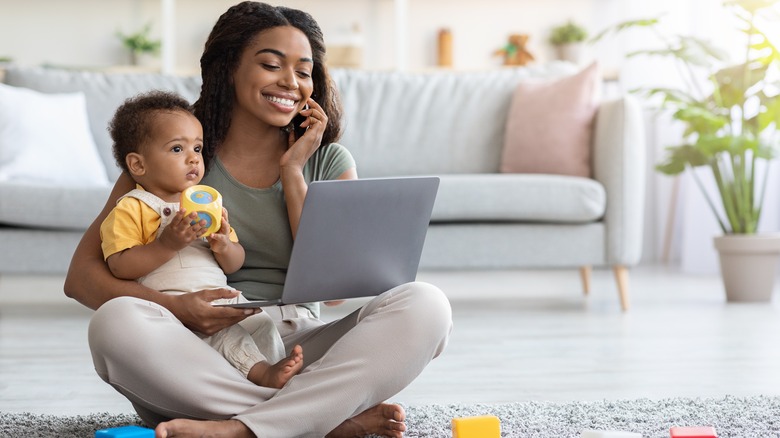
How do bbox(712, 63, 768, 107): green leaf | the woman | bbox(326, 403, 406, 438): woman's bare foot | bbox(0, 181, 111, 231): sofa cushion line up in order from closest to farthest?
the woman → bbox(326, 403, 406, 438): woman's bare foot → bbox(0, 181, 111, 231): sofa cushion → bbox(712, 63, 768, 107): green leaf

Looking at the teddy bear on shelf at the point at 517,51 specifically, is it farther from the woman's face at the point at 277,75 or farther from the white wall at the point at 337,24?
the woman's face at the point at 277,75

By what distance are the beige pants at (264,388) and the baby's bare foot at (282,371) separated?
13mm

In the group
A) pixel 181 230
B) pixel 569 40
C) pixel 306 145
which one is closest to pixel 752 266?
pixel 569 40

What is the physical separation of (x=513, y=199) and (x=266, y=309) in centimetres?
171

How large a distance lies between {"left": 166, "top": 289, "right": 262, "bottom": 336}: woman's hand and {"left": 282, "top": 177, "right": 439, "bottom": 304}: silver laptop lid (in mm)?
79

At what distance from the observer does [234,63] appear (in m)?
1.74

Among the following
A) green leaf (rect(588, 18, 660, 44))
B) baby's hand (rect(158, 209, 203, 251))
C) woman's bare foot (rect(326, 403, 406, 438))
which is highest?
green leaf (rect(588, 18, 660, 44))

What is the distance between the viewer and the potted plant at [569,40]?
543 centimetres

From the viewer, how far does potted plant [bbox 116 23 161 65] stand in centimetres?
533

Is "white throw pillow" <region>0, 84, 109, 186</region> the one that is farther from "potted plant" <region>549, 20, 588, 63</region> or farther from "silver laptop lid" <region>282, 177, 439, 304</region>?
"potted plant" <region>549, 20, 588, 63</region>

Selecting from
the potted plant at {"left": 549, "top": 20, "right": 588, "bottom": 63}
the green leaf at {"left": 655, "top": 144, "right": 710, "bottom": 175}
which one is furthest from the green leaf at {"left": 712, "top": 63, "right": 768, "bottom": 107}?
the potted plant at {"left": 549, "top": 20, "right": 588, "bottom": 63}

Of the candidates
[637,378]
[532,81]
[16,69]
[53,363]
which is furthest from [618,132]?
[16,69]

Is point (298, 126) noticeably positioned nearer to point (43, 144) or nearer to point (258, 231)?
point (258, 231)

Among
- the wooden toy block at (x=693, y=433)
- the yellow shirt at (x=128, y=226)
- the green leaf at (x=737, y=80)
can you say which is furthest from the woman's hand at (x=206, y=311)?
the green leaf at (x=737, y=80)
